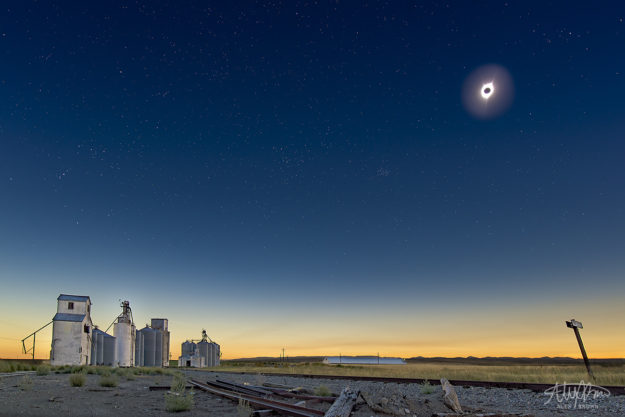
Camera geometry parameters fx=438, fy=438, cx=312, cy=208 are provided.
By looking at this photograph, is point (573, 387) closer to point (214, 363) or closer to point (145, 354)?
point (145, 354)

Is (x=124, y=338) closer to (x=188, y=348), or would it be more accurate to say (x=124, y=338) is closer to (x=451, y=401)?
(x=188, y=348)

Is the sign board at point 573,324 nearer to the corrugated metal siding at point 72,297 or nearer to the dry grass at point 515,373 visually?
the dry grass at point 515,373

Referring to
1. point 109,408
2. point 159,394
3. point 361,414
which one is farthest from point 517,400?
point 159,394

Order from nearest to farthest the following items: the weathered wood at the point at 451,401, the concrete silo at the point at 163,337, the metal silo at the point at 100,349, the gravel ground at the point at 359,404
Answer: the weathered wood at the point at 451,401 < the gravel ground at the point at 359,404 < the metal silo at the point at 100,349 < the concrete silo at the point at 163,337

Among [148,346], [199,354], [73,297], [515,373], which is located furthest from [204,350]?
[515,373]

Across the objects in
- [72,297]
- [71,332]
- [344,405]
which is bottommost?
[344,405]

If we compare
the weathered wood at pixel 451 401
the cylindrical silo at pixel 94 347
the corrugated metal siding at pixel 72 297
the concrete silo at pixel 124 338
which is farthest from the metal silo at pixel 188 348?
the weathered wood at pixel 451 401

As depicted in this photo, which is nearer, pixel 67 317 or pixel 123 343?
pixel 67 317
